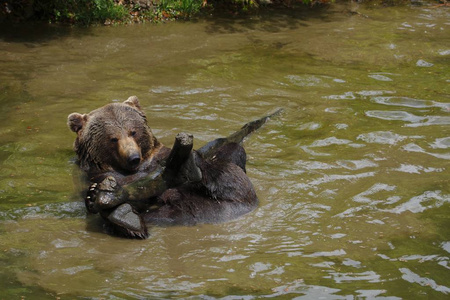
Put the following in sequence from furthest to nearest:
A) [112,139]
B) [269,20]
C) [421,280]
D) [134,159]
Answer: [269,20]
[112,139]
[134,159]
[421,280]

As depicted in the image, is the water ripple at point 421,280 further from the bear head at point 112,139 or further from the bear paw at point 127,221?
the bear head at point 112,139

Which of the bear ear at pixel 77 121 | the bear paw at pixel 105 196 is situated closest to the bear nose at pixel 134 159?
the bear paw at pixel 105 196

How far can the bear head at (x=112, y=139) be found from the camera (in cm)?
651

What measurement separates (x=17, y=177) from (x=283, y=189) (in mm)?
2838

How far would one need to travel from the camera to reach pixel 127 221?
5363mm

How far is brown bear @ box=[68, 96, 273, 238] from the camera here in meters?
5.44

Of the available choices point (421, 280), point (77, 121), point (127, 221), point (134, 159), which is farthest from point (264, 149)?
point (421, 280)

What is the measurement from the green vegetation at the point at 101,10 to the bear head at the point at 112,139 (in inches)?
262

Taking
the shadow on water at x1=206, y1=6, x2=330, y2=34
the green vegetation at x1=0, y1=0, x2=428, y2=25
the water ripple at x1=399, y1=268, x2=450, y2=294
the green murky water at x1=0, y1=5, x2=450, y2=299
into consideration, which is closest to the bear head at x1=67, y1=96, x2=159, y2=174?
the green murky water at x1=0, y1=5, x2=450, y2=299

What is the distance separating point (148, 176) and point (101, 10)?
8.27 meters

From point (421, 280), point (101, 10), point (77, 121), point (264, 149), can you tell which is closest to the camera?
point (421, 280)

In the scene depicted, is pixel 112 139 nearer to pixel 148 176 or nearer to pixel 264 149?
pixel 148 176

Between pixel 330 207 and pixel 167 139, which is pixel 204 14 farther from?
pixel 330 207

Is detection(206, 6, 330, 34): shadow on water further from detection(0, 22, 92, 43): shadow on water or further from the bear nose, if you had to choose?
the bear nose
